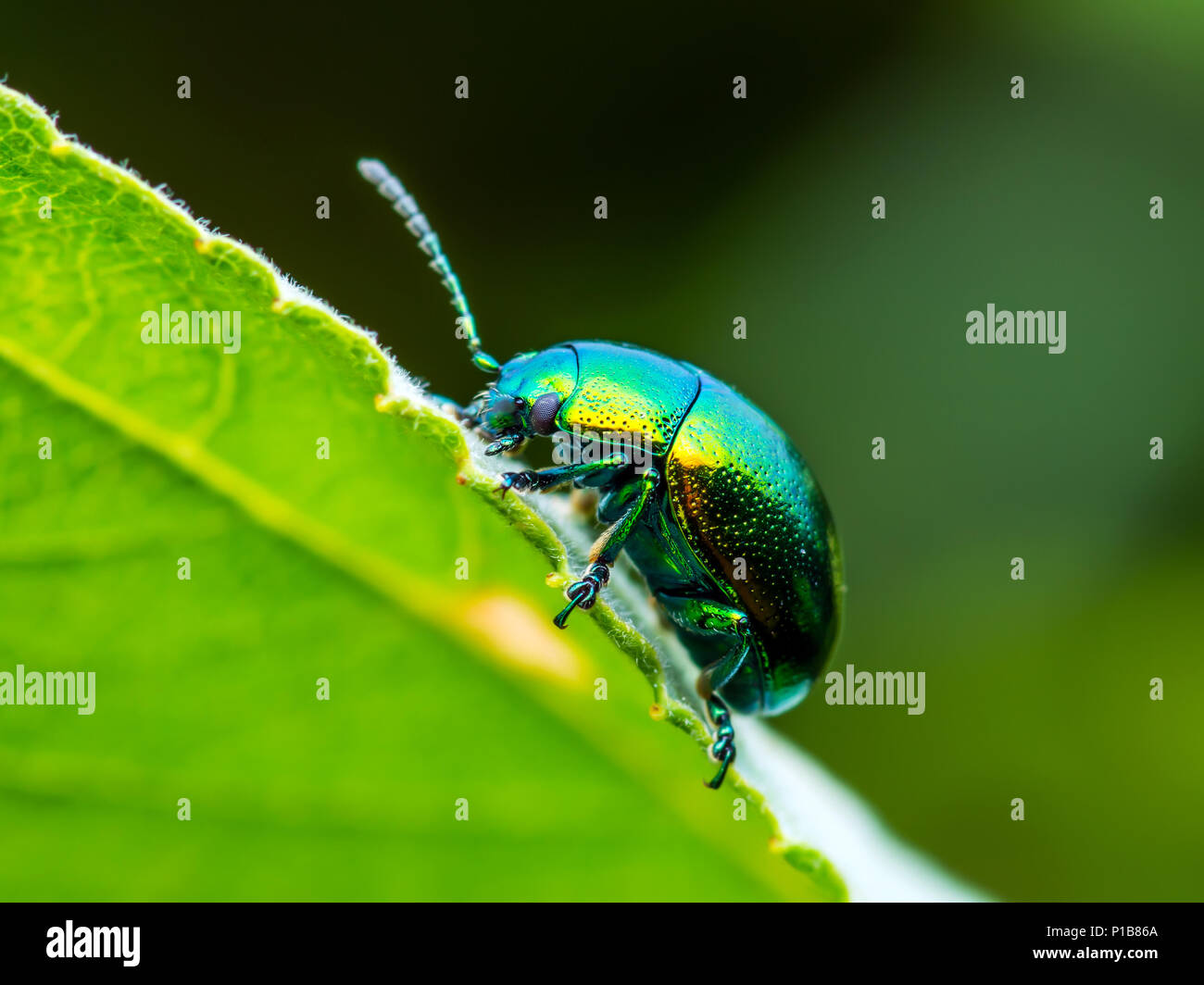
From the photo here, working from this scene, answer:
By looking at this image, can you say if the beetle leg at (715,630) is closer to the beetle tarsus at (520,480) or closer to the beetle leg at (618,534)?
the beetle leg at (618,534)

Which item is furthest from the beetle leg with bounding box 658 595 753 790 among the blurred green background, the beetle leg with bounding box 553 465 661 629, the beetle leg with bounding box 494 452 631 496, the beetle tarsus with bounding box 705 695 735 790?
the blurred green background

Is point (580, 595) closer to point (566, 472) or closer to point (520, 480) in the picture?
point (520, 480)

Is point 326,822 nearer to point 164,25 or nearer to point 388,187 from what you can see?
point 388,187

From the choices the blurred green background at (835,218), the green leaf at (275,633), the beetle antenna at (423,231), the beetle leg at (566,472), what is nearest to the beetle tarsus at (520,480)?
the beetle leg at (566,472)

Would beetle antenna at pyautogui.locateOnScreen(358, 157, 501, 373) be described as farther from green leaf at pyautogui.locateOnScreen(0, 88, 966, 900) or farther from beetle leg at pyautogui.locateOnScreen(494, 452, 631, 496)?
green leaf at pyautogui.locateOnScreen(0, 88, 966, 900)

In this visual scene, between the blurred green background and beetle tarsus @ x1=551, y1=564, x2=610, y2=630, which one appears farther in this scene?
the blurred green background

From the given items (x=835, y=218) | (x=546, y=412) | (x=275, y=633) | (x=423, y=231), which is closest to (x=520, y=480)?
(x=546, y=412)
